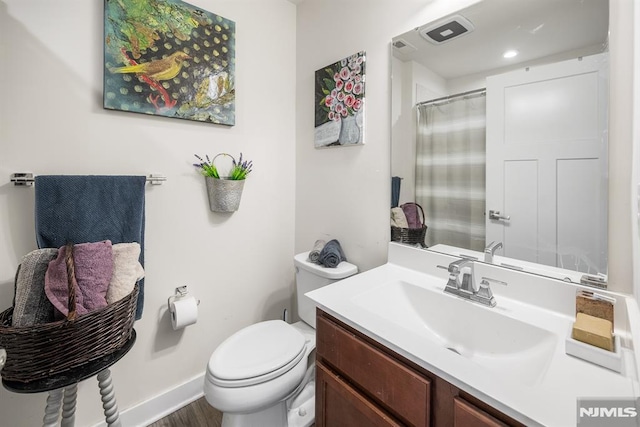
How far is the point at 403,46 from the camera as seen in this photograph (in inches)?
51.5

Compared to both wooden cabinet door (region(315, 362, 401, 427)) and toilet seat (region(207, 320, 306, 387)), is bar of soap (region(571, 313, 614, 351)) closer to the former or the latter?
wooden cabinet door (region(315, 362, 401, 427))

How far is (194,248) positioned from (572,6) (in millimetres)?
1848

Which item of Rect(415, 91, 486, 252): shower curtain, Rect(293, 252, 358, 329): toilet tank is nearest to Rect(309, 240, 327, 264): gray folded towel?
Rect(293, 252, 358, 329): toilet tank

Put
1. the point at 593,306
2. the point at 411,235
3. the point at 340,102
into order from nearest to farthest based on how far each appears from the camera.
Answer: the point at 593,306
the point at 411,235
the point at 340,102

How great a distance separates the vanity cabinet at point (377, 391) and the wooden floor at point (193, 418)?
0.77 metres

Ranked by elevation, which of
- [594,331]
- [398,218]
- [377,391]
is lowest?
[377,391]

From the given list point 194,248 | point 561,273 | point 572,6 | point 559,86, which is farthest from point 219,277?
point 572,6

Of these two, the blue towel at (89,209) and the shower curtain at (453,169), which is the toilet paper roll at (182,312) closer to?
the blue towel at (89,209)

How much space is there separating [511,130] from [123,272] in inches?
59.5

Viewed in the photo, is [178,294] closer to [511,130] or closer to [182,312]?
[182,312]

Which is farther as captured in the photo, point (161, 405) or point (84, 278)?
point (161, 405)

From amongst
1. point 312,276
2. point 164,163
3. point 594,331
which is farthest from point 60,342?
point 594,331

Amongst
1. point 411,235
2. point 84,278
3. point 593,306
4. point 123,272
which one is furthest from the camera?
point 411,235

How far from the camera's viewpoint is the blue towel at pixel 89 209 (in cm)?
105
